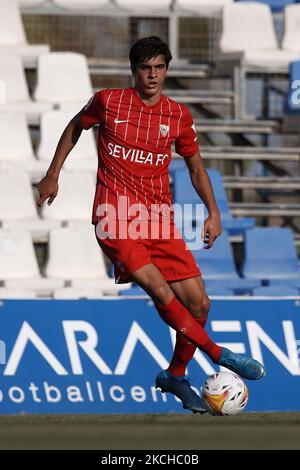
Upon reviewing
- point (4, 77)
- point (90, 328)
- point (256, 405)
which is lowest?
point (256, 405)

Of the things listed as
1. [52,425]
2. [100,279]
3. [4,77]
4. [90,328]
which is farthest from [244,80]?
[52,425]

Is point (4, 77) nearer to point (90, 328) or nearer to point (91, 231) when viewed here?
point (91, 231)

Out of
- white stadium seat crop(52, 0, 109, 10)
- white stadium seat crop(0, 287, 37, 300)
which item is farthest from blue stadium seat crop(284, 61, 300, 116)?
white stadium seat crop(0, 287, 37, 300)

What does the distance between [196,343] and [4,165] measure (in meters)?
5.24

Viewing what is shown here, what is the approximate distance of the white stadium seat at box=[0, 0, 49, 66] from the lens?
1295 cm

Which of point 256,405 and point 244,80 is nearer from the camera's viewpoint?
point 256,405

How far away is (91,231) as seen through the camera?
11023mm

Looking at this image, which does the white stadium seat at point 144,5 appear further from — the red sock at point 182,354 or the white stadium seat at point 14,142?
the red sock at point 182,354

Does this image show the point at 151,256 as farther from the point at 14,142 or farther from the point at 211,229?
the point at 14,142

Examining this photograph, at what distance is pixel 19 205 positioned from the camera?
11.3 meters

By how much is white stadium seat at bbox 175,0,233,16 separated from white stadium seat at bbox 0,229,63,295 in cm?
425

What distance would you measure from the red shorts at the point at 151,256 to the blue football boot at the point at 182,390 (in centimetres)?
64

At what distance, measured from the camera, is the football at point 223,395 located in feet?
23.7

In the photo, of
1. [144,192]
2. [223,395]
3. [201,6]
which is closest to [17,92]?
[201,6]
